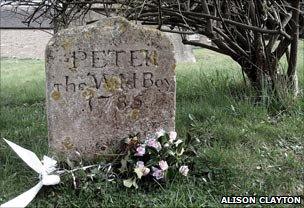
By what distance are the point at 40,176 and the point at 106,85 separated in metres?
0.88

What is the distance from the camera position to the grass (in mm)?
3355

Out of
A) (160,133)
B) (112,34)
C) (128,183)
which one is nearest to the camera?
(128,183)

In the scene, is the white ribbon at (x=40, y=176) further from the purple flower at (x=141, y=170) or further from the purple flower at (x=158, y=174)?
the purple flower at (x=158, y=174)

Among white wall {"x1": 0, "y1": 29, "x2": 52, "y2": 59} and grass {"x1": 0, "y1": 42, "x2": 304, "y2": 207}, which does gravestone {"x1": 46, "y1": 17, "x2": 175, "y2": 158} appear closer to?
grass {"x1": 0, "y1": 42, "x2": 304, "y2": 207}

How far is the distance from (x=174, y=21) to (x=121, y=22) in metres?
2.18

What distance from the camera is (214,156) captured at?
381 centimetres

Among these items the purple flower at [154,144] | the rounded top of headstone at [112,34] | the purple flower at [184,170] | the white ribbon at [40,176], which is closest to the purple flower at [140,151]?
the purple flower at [154,144]

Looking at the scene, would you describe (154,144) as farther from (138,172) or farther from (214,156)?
(214,156)

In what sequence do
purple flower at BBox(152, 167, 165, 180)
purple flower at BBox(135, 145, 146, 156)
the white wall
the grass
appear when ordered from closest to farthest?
1. the grass
2. purple flower at BBox(152, 167, 165, 180)
3. purple flower at BBox(135, 145, 146, 156)
4. the white wall

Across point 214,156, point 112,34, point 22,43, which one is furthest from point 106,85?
point 22,43

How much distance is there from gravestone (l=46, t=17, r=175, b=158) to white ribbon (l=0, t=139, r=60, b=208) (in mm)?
220

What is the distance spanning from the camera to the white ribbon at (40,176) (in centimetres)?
325

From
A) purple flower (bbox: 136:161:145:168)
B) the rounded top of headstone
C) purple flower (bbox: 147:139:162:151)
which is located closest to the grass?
purple flower (bbox: 136:161:145:168)

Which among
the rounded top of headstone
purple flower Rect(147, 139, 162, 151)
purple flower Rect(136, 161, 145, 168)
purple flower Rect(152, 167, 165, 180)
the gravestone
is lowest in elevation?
purple flower Rect(152, 167, 165, 180)
